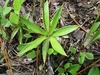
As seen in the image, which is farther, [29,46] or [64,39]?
[64,39]

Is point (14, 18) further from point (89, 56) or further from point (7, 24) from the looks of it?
point (89, 56)

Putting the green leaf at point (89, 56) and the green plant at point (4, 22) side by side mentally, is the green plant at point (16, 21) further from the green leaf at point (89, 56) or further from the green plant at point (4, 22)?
the green leaf at point (89, 56)

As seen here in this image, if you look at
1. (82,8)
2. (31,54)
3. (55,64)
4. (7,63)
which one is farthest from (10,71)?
(82,8)

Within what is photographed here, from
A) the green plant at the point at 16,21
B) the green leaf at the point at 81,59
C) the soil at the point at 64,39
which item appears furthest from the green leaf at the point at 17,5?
the green leaf at the point at 81,59

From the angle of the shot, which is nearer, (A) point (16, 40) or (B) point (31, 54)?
(B) point (31, 54)

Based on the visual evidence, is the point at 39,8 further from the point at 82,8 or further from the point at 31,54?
the point at 31,54

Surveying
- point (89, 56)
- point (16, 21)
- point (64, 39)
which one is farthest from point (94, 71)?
point (16, 21)

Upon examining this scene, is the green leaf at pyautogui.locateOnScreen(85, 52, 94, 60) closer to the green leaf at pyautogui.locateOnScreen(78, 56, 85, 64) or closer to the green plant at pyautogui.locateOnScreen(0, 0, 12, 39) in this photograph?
the green leaf at pyautogui.locateOnScreen(78, 56, 85, 64)

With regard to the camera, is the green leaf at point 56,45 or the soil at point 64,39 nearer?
the green leaf at point 56,45
